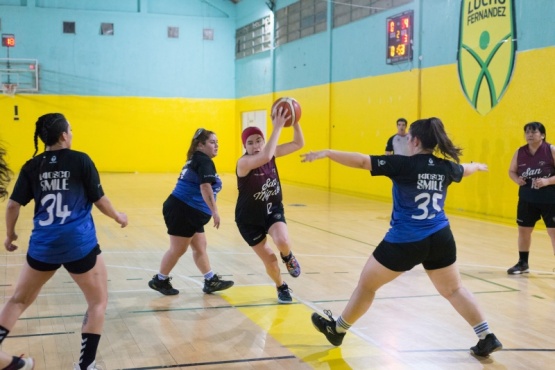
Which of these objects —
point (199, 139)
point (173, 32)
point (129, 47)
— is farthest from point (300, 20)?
point (199, 139)

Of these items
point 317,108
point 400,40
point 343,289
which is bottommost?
point 343,289

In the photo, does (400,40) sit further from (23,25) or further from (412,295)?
(23,25)

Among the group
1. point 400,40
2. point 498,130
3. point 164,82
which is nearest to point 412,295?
point 498,130

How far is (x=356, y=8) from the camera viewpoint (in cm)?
1788

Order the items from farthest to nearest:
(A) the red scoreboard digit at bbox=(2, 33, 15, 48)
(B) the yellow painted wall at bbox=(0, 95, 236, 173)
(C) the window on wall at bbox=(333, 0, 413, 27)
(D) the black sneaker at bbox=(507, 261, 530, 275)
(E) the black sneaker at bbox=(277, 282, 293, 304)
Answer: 1. (B) the yellow painted wall at bbox=(0, 95, 236, 173)
2. (A) the red scoreboard digit at bbox=(2, 33, 15, 48)
3. (C) the window on wall at bbox=(333, 0, 413, 27)
4. (D) the black sneaker at bbox=(507, 261, 530, 275)
5. (E) the black sneaker at bbox=(277, 282, 293, 304)

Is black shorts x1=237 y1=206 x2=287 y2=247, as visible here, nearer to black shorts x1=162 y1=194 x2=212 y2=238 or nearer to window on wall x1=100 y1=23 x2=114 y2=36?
black shorts x1=162 y1=194 x2=212 y2=238

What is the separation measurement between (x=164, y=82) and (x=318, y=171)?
882cm

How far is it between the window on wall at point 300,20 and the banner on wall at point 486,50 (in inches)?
264

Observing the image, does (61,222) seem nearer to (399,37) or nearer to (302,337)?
(302,337)

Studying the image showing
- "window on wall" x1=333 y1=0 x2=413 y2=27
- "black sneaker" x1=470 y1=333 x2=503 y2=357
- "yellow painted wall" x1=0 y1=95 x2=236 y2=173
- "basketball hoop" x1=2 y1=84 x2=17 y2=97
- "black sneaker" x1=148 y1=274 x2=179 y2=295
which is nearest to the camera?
"black sneaker" x1=470 y1=333 x2=503 y2=357

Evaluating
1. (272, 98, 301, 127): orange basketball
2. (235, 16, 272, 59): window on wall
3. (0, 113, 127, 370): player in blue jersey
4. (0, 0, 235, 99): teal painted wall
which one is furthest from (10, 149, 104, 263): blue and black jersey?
(0, 0, 235, 99): teal painted wall

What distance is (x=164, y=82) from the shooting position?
25.9 meters

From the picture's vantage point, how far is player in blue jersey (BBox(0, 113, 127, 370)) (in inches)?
155

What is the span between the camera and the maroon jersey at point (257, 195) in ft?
19.3
